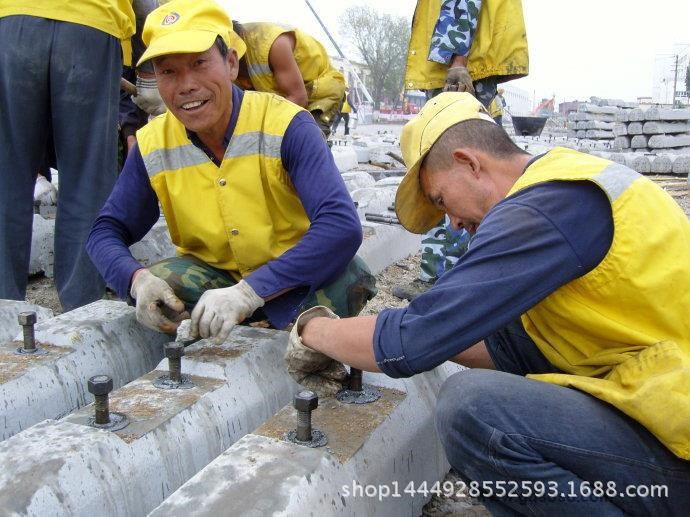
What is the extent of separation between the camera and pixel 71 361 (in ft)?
7.06

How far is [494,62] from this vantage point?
3.84m

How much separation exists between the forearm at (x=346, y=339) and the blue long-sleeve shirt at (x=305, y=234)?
46cm

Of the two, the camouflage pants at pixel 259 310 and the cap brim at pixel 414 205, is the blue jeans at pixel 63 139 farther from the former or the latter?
the cap brim at pixel 414 205

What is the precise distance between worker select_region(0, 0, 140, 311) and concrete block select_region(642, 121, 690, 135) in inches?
492

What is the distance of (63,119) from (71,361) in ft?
4.44

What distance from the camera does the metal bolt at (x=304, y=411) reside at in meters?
1.60

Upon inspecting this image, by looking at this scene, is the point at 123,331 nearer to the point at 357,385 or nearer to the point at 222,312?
the point at 222,312

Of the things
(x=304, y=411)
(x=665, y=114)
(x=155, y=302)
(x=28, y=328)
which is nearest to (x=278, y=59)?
(x=155, y=302)

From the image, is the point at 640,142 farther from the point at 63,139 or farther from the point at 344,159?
the point at 63,139

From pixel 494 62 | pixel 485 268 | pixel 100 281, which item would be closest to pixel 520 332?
pixel 485 268

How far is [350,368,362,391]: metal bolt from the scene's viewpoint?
6.38ft

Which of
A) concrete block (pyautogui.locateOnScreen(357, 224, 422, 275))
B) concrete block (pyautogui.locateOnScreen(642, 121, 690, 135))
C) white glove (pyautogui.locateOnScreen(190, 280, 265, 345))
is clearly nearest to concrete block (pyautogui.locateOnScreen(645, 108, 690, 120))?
concrete block (pyautogui.locateOnScreen(642, 121, 690, 135))

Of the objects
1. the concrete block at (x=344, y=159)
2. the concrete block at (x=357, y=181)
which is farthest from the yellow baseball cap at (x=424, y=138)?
the concrete block at (x=344, y=159)

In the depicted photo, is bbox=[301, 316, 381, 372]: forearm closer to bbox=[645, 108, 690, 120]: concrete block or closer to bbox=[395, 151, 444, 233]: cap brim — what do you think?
bbox=[395, 151, 444, 233]: cap brim
